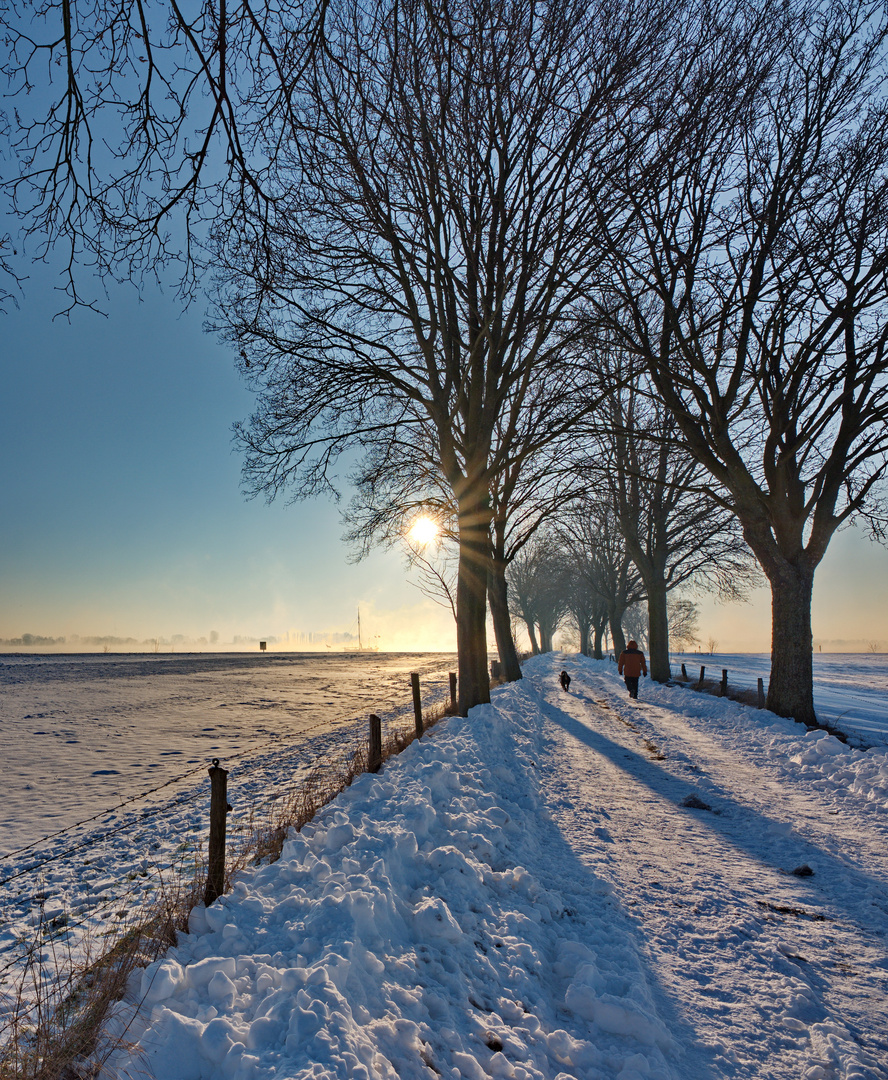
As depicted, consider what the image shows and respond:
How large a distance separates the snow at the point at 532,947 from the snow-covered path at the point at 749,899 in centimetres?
2

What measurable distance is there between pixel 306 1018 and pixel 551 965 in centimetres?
160

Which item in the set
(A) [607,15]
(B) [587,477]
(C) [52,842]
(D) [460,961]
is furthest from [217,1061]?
(B) [587,477]

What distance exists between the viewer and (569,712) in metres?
13.8

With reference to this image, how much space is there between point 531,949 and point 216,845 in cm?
213

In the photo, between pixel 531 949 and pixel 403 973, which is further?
pixel 531 949

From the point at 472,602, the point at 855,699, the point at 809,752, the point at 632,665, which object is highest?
the point at 472,602

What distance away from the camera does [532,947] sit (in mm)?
3141

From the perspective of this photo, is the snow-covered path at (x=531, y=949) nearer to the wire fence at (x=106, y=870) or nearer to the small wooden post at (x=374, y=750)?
the small wooden post at (x=374, y=750)

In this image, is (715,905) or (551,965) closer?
(551,965)

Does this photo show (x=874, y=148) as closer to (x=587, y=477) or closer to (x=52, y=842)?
(x=587, y=477)

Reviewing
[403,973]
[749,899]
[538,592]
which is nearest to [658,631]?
[749,899]

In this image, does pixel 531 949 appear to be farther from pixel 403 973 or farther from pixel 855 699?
pixel 855 699

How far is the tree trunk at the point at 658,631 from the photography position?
20.3 meters

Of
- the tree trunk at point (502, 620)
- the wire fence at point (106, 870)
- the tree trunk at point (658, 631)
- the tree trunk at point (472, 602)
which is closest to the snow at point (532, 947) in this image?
the wire fence at point (106, 870)
